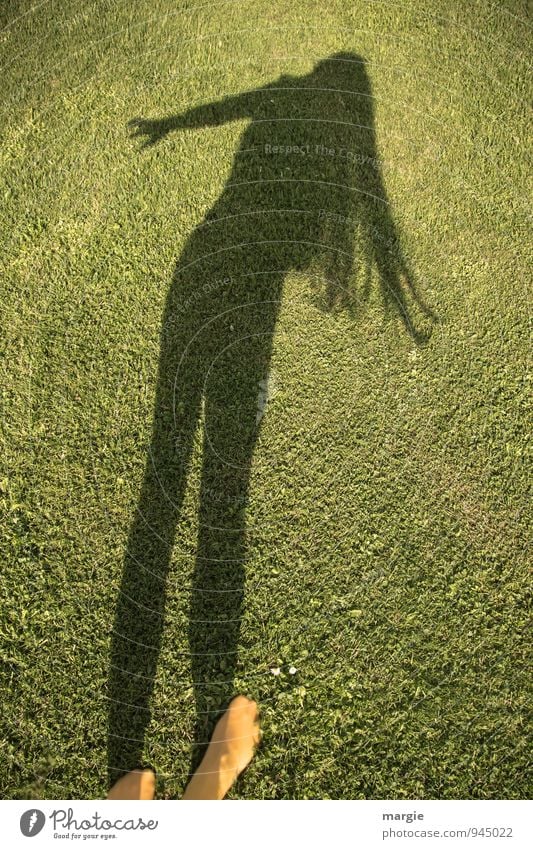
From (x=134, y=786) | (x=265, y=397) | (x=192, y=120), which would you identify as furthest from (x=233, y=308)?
(x=134, y=786)

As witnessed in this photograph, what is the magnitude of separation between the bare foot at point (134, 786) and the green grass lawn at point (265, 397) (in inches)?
3.7

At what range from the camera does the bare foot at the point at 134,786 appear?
3.97m

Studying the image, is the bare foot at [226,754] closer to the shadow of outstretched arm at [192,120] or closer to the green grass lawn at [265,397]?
the green grass lawn at [265,397]

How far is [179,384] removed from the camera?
499 centimetres

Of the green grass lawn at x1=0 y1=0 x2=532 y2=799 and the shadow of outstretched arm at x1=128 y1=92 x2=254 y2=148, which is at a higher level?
the shadow of outstretched arm at x1=128 y1=92 x2=254 y2=148

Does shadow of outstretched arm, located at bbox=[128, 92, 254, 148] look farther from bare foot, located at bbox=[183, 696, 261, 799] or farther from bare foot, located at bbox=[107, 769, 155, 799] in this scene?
bare foot, located at bbox=[107, 769, 155, 799]

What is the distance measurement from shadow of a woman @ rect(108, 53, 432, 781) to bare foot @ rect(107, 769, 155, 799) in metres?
0.08

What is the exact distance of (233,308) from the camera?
529 centimetres

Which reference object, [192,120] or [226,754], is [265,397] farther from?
[192,120]

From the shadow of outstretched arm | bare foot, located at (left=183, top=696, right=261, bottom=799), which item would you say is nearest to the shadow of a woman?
the shadow of outstretched arm

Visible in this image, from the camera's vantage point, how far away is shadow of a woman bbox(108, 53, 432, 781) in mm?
4281

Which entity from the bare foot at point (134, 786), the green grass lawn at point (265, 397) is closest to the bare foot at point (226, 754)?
the green grass lawn at point (265, 397)
